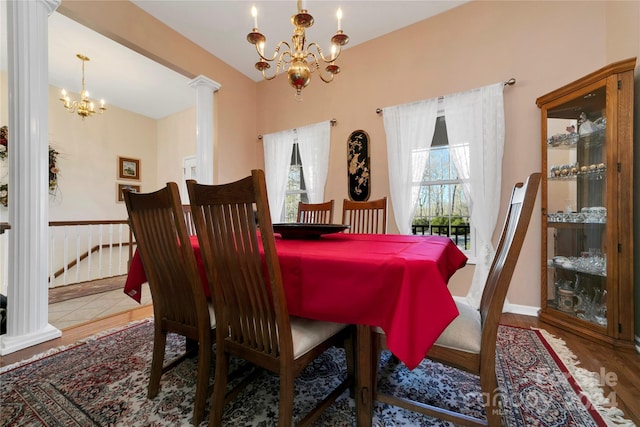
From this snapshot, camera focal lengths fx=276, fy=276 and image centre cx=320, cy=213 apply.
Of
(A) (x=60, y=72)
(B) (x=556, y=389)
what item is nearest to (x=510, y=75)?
(B) (x=556, y=389)

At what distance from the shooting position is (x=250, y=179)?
916mm

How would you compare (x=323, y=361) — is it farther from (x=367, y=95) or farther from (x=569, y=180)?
(x=367, y=95)

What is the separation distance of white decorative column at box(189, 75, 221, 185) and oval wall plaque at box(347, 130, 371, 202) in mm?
1795

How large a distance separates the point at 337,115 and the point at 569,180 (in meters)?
2.41

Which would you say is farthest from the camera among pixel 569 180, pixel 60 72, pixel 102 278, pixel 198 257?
pixel 102 278

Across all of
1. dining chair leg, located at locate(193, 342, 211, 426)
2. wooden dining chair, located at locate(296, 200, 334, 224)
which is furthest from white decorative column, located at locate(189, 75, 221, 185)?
dining chair leg, located at locate(193, 342, 211, 426)

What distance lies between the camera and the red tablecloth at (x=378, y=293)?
0.93 metres

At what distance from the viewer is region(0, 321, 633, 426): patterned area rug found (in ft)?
4.11

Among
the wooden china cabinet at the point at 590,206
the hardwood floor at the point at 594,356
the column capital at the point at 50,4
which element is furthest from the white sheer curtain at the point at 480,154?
the column capital at the point at 50,4

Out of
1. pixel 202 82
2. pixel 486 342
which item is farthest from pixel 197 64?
pixel 486 342

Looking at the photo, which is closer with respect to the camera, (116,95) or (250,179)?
(250,179)

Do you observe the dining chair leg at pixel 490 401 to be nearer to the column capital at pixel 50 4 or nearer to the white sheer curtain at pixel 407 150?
the white sheer curtain at pixel 407 150

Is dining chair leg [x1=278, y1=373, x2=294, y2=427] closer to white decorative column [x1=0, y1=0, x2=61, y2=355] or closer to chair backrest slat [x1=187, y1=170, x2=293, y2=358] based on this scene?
chair backrest slat [x1=187, y1=170, x2=293, y2=358]

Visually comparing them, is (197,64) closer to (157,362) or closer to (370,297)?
(157,362)
